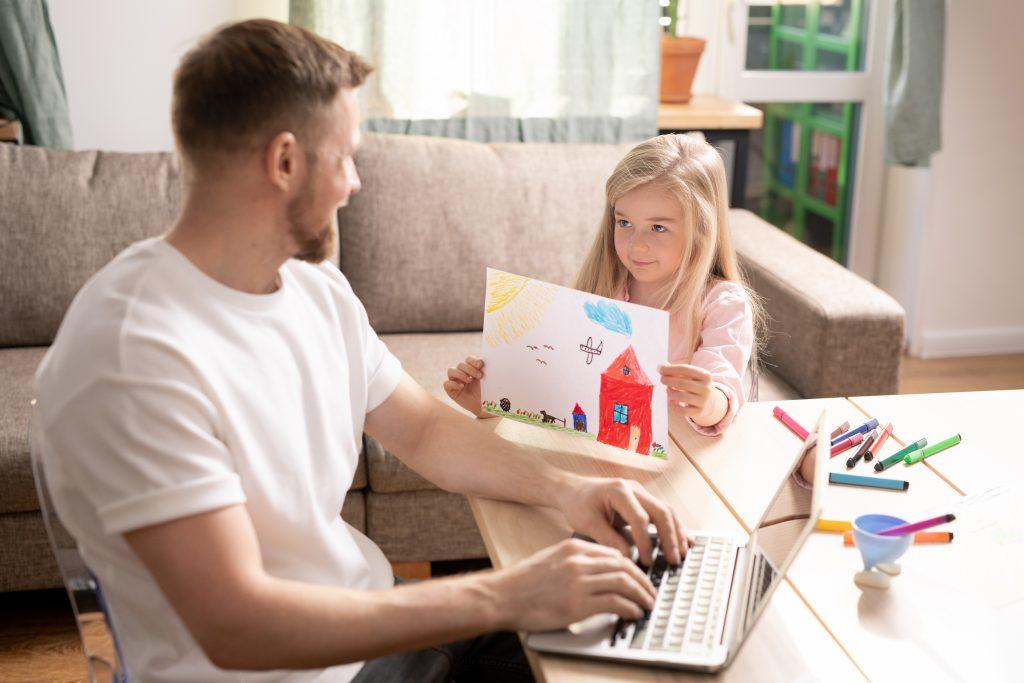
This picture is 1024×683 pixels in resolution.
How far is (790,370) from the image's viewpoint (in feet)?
7.84

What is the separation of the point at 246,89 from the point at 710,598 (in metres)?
0.65

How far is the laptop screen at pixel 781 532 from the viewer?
96cm

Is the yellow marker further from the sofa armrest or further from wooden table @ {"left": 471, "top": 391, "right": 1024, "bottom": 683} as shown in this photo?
the sofa armrest

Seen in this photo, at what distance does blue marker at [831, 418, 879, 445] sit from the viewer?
1.42 m

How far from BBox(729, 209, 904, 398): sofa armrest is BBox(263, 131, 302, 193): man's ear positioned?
4.90ft

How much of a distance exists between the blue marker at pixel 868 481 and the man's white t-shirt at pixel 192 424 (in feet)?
1.85

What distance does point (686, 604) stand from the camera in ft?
3.37

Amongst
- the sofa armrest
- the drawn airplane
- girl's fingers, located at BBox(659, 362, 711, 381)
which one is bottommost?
the sofa armrest

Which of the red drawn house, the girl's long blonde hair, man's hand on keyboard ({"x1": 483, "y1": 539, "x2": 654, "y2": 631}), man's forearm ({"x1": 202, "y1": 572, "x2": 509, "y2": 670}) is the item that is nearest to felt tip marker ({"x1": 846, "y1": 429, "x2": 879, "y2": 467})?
the red drawn house

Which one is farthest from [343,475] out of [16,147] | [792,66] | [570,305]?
[792,66]

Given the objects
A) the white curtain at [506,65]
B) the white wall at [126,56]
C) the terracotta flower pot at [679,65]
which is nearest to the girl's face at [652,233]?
the white curtain at [506,65]

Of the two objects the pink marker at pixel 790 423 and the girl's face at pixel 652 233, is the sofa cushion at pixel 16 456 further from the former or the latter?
the pink marker at pixel 790 423

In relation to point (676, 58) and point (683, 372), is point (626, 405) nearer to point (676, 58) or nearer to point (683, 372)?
point (683, 372)

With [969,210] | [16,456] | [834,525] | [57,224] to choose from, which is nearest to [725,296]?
[834,525]
